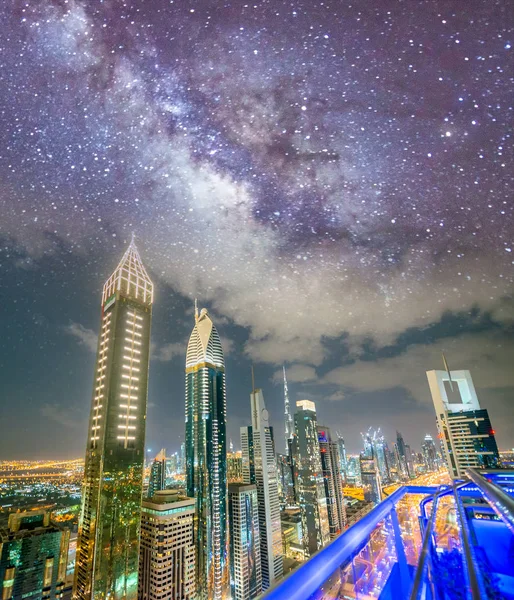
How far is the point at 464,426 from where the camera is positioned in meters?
35.7

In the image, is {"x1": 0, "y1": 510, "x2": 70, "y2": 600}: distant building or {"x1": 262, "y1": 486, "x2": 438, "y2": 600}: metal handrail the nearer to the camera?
{"x1": 262, "y1": 486, "x2": 438, "y2": 600}: metal handrail

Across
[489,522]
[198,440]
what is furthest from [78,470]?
[489,522]

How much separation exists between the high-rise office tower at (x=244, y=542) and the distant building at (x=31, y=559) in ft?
84.4

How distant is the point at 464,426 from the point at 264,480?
110 feet

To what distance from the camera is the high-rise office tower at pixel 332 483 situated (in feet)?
178

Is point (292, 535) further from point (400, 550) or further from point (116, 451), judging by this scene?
point (400, 550)

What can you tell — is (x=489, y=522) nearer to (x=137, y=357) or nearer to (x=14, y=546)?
(x=137, y=357)

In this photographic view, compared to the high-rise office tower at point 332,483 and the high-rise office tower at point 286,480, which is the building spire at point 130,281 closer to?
the high-rise office tower at point 332,483

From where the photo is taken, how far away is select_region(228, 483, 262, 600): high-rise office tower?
43.2 m

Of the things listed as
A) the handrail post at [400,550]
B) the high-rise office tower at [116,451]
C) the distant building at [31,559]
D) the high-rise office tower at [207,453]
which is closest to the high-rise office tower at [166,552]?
the high-rise office tower at [116,451]

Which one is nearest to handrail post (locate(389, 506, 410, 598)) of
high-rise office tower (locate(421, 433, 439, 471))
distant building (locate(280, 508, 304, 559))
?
distant building (locate(280, 508, 304, 559))

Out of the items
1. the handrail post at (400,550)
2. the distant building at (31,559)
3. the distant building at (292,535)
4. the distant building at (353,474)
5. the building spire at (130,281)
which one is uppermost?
the building spire at (130,281)

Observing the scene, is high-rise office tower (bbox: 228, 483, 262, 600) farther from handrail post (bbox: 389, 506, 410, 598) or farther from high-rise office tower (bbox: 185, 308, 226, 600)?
handrail post (bbox: 389, 506, 410, 598)

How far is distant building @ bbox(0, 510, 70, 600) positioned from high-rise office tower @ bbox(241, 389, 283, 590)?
23.5 meters
